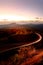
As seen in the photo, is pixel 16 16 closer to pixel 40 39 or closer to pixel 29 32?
pixel 29 32

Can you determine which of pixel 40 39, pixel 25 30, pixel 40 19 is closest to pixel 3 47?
pixel 25 30

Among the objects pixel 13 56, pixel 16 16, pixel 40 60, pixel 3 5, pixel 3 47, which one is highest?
pixel 3 5

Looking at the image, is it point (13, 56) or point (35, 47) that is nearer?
point (13, 56)

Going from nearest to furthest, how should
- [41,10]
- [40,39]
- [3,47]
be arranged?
[3,47], [40,39], [41,10]

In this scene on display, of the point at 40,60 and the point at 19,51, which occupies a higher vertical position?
the point at 19,51

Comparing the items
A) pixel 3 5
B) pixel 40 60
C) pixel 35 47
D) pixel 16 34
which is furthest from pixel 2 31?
pixel 40 60

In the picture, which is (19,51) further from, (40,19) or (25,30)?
(40,19)

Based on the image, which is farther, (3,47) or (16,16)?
(16,16)

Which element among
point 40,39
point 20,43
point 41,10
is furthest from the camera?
point 41,10

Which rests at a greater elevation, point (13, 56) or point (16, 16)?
point (16, 16)
